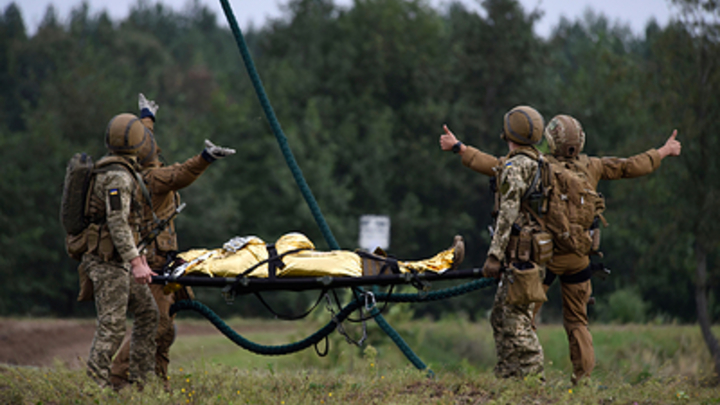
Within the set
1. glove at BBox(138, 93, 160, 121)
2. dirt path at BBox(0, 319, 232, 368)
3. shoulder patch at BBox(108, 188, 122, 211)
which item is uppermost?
glove at BBox(138, 93, 160, 121)

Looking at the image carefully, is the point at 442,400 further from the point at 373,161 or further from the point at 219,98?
the point at 219,98

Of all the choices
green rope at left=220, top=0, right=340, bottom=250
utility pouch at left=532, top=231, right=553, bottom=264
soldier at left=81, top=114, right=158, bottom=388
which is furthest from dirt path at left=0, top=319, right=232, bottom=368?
utility pouch at left=532, top=231, right=553, bottom=264

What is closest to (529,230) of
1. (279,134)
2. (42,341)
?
(279,134)

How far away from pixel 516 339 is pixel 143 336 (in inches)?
118

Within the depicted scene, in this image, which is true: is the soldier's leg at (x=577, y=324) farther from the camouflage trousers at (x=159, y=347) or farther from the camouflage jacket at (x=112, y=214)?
the camouflage jacket at (x=112, y=214)

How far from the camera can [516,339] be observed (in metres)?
5.58

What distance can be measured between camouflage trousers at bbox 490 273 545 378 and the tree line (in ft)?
53.3

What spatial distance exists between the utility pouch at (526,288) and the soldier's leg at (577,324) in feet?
2.67

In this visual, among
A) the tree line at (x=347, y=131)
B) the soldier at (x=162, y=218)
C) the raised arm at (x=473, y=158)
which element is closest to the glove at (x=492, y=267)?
the raised arm at (x=473, y=158)

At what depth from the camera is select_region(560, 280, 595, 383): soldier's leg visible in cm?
593

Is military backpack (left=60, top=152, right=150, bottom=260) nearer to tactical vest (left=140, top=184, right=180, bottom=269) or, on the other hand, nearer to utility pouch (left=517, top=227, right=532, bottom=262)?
tactical vest (left=140, top=184, right=180, bottom=269)

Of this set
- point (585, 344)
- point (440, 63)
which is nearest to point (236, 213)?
point (440, 63)

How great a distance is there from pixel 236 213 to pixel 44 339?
18024 millimetres

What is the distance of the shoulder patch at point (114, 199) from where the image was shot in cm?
539
